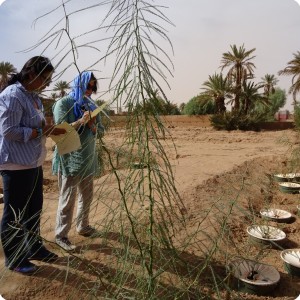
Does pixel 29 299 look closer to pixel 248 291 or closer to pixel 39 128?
pixel 39 128

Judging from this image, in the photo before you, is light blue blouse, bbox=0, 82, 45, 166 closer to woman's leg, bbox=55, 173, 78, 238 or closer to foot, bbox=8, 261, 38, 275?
woman's leg, bbox=55, 173, 78, 238

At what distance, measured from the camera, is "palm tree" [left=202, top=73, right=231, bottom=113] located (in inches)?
891

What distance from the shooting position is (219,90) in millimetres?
22797

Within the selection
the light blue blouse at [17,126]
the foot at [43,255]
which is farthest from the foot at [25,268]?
the light blue blouse at [17,126]

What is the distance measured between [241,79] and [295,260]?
21977mm

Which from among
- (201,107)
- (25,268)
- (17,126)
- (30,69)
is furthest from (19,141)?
(201,107)

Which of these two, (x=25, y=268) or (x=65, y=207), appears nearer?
(x=25, y=268)

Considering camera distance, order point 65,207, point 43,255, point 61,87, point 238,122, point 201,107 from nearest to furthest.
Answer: point 61,87, point 43,255, point 65,207, point 238,122, point 201,107

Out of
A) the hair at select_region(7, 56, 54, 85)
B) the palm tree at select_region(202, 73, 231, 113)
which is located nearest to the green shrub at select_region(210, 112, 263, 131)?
the palm tree at select_region(202, 73, 231, 113)

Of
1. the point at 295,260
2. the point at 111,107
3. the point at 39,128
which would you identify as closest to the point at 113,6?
the point at 111,107

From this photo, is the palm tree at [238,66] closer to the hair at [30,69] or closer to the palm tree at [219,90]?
the palm tree at [219,90]

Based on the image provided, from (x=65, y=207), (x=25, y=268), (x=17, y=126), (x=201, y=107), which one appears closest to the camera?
(x=17, y=126)

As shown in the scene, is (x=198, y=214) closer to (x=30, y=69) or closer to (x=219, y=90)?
(x=30, y=69)

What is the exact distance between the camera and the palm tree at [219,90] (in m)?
22.6
